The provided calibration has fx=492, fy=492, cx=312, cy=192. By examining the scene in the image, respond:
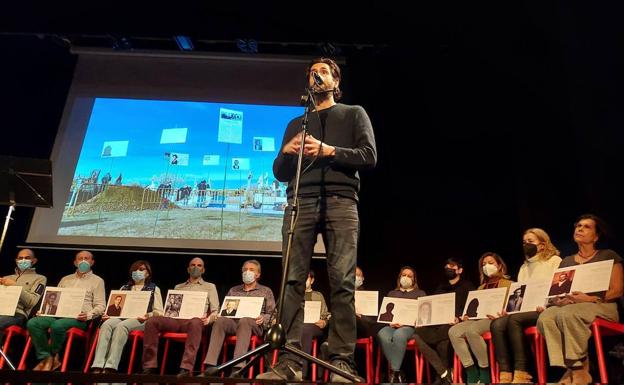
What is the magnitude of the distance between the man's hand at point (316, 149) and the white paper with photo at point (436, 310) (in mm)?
2556

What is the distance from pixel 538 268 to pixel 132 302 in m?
3.47

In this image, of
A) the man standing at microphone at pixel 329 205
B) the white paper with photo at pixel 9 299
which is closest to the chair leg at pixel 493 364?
the man standing at microphone at pixel 329 205

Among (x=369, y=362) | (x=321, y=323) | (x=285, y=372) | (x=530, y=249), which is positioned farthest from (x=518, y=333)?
(x=285, y=372)

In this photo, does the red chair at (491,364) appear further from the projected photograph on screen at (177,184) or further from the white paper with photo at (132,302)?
the white paper with photo at (132,302)

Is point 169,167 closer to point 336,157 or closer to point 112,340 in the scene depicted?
point 112,340

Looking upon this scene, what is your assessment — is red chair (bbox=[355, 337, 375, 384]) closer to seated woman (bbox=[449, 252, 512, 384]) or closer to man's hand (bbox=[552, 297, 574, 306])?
seated woman (bbox=[449, 252, 512, 384])

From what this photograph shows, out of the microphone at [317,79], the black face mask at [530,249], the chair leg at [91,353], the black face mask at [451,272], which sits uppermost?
the microphone at [317,79]

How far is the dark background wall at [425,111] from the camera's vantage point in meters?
4.61

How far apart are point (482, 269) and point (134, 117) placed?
397 centimetres

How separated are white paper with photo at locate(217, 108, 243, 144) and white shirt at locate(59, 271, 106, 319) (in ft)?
6.24

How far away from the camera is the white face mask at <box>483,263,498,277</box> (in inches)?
166

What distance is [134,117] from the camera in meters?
5.49

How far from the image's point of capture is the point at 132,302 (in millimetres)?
4422

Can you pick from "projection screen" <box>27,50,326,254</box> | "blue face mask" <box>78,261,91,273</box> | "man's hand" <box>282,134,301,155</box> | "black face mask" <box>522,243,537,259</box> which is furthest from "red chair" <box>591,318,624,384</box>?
"blue face mask" <box>78,261,91,273</box>
